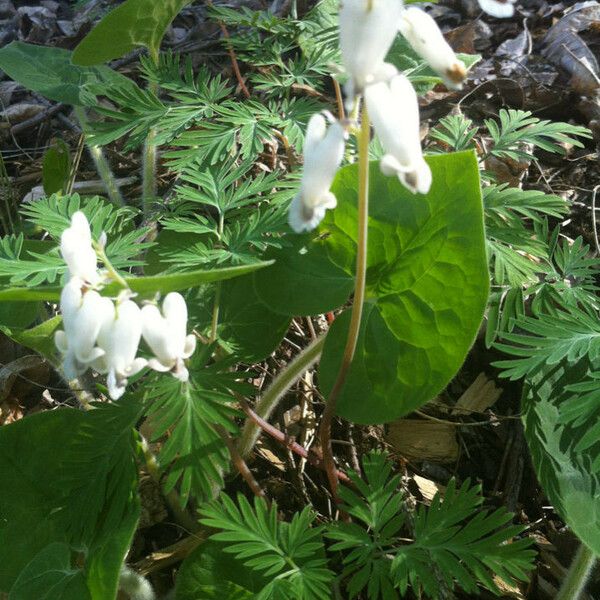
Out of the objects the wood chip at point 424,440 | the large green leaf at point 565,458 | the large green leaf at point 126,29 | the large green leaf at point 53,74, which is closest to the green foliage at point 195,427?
the large green leaf at point 565,458

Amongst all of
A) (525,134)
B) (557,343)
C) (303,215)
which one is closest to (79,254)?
(303,215)

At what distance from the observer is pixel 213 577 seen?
173 centimetres

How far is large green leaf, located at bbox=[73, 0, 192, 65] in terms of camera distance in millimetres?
2197

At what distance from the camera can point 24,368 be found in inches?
98.3

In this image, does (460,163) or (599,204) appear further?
(599,204)

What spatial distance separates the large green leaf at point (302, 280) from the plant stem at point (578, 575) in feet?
2.83

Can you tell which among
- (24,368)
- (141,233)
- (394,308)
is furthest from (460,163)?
(24,368)

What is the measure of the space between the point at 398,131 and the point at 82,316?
2.09 feet

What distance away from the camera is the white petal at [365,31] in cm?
105

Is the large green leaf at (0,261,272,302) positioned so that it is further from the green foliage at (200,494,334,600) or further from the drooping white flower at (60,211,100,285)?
the green foliage at (200,494,334,600)

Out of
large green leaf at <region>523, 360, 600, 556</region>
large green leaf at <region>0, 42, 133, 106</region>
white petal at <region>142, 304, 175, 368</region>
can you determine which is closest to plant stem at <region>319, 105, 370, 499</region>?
white petal at <region>142, 304, 175, 368</region>

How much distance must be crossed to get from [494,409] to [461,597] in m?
0.66

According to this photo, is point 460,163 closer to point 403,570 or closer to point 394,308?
point 394,308

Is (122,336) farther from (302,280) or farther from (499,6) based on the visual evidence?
(499,6)
